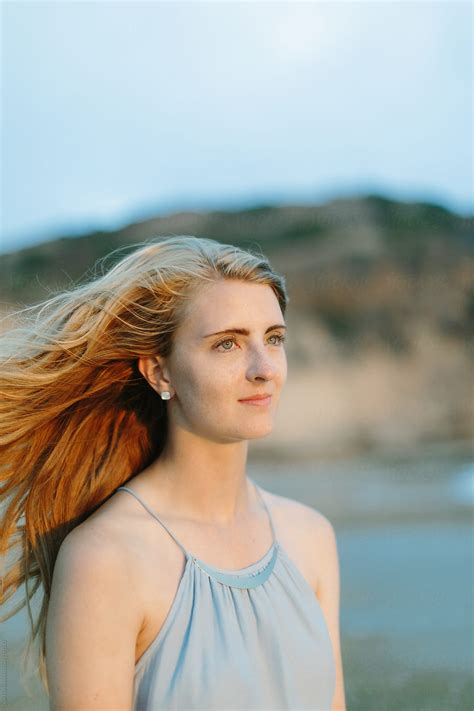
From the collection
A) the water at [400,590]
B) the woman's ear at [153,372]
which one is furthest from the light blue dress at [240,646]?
the water at [400,590]

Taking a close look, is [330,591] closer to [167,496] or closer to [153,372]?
[167,496]

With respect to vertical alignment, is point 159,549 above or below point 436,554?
above

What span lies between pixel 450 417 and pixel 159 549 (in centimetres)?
2805

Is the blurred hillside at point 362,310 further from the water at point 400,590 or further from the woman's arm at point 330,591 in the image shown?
the woman's arm at point 330,591

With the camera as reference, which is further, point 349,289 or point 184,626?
point 349,289

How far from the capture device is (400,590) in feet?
30.2

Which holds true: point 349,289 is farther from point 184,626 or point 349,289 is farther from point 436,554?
point 184,626

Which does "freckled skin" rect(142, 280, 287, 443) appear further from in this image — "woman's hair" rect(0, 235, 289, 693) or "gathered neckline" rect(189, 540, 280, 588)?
"gathered neckline" rect(189, 540, 280, 588)

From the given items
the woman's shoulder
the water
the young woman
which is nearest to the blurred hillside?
the water

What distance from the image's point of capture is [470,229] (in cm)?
3869

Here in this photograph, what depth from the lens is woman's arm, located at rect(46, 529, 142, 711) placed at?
2.38m

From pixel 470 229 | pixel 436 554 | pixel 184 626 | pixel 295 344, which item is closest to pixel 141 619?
pixel 184 626

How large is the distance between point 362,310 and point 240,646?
32.9m

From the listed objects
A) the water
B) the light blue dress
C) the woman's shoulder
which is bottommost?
the water
